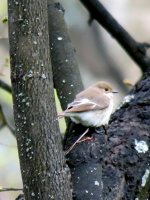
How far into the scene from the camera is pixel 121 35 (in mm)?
4422

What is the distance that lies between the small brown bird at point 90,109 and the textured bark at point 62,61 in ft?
0.33

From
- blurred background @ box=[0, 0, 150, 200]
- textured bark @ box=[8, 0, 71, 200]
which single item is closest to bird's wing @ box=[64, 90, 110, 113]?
textured bark @ box=[8, 0, 71, 200]

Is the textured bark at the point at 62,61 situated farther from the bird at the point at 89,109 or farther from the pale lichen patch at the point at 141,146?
the pale lichen patch at the point at 141,146

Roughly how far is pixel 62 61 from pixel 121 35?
1.01 meters

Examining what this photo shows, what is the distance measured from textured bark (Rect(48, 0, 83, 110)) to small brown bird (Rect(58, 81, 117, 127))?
4.0 inches

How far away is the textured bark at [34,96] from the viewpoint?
2.42 m

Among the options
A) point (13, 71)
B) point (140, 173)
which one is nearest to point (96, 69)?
point (140, 173)

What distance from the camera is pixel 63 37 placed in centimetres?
358

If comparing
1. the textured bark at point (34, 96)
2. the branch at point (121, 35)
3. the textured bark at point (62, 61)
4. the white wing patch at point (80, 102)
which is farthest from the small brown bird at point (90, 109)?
the branch at point (121, 35)

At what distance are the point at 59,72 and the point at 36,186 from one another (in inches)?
44.5

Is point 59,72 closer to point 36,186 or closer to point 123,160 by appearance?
point 123,160

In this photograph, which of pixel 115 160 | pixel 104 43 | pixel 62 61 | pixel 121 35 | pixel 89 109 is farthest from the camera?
pixel 104 43

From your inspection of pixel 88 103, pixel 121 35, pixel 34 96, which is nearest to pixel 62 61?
pixel 88 103

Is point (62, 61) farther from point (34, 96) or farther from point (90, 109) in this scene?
point (34, 96)
